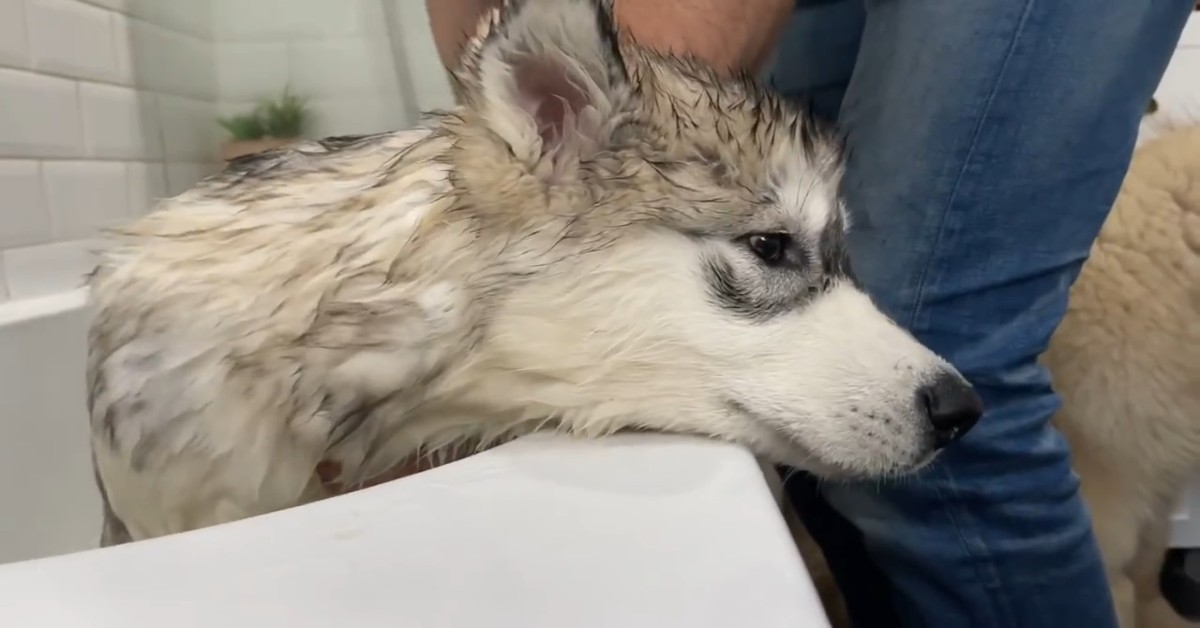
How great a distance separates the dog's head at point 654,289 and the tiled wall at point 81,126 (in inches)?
36.2

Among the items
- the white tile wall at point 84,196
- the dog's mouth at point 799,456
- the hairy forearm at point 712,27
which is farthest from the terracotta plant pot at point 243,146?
the dog's mouth at point 799,456

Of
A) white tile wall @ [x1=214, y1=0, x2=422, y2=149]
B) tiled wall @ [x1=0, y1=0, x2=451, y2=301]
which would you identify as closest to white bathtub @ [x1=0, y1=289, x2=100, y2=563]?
tiled wall @ [x1=0, y1=0, x2=451, y2=301]

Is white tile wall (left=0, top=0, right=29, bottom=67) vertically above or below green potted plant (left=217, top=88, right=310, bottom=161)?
above

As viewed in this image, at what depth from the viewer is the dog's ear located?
74cm

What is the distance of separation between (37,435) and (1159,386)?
158 centimetres

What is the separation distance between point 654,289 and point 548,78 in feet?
0.63

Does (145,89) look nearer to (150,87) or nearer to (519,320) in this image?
(150,87)

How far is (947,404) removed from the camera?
77cm

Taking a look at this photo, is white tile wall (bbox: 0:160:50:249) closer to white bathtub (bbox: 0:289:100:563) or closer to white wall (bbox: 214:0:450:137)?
white bathtub (bbox: 0:289:100:563)

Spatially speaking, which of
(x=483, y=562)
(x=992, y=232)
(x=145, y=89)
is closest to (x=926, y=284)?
(x=992, y=232)

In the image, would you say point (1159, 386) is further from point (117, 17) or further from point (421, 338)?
point (117, 17)

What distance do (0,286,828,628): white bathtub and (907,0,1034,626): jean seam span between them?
1.28 feet

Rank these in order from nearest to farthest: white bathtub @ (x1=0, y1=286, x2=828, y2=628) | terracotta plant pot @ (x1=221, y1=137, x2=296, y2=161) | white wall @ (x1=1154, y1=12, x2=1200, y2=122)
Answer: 1. white bathtub @ (x1=0, y1=286, x2=828, y2=628)
2. white wall @ (x1=1154, y1=12, x2=1200, y2=122)
3. terracotta plant pot @ (x1=221, y1=137, x2=296, y2=161)

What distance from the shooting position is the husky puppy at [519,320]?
2.55 feet
